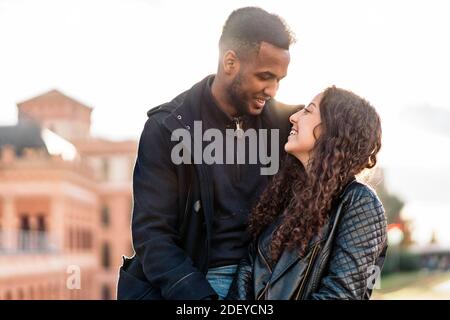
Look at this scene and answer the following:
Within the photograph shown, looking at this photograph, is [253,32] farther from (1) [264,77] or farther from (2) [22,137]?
(2) [22,137]

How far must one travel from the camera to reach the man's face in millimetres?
3053

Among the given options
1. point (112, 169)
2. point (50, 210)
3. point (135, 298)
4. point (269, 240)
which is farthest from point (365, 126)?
point (112, 169)

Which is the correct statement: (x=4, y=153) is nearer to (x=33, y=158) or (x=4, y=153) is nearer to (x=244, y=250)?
(x=33, y=158)

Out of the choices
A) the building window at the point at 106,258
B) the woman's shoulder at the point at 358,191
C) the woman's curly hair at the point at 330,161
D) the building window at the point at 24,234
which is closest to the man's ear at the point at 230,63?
the woman's curly hair at the point at 330,161

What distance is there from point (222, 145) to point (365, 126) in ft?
1.80

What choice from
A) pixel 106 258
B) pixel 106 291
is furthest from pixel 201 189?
pixel 106 258

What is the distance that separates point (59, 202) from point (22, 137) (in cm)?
596

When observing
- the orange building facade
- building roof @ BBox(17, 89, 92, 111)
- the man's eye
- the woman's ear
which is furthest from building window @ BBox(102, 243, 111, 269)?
the woman's ear

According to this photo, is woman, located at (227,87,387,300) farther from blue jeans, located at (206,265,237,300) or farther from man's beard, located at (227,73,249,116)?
man's beard, located at (227,73,249,116)

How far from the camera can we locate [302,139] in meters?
2.96

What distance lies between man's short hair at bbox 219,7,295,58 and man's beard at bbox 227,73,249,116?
0.29 feet

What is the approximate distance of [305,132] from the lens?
2.96 metres

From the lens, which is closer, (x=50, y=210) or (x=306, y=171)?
(x=306, y=171)

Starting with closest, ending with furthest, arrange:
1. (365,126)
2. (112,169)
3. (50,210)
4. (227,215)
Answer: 1. (365,126)
2. (227,215)
3. (50,210)
4. (112,169)
